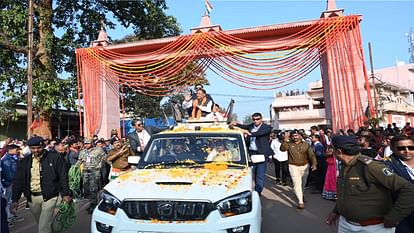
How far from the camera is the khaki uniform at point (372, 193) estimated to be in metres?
2.66

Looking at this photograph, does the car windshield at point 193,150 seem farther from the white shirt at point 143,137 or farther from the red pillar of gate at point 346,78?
the red pillar of gate at point 346,78

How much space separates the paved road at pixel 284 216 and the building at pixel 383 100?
1237 inches

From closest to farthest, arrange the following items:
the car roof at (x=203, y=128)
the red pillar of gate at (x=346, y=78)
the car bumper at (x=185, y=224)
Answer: the car bumper at (x=185, y=224) → the car roof at (x=203, y=128) → the red pillar of gate at (x=346, y=78)

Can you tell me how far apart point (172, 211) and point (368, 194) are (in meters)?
1.84

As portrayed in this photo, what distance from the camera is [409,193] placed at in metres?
2.64

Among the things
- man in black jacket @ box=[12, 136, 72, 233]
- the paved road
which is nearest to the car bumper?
man in black jacket @ box=[12, 136, 72, 233]

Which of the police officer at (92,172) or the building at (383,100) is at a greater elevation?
the building at (383,100)

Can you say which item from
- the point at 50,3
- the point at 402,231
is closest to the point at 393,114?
the point at 50,3

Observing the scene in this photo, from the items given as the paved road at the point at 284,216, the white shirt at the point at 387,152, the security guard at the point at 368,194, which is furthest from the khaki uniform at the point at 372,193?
the white shirt at the point at 387,152

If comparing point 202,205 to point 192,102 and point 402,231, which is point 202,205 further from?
point 192,102

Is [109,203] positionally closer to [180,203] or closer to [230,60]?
[180,203]

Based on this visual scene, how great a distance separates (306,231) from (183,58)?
293 inches

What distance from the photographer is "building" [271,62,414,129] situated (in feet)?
125

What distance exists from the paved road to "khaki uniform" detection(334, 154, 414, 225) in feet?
8.84
